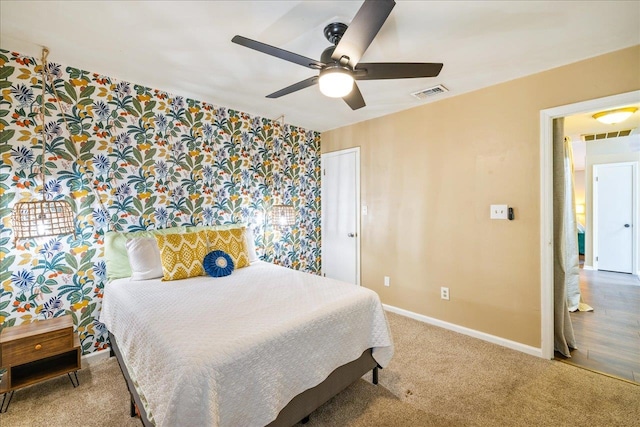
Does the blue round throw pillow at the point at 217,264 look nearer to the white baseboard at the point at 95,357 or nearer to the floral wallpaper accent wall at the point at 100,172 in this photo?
the floral wallpaper accent wall at the point at 100,172

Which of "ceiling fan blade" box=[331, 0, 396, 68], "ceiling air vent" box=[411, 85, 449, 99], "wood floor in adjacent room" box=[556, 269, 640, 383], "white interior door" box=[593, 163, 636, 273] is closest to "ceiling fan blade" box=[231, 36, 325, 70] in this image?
"ceiling fan blade" box=[331, 0, 396, 68]

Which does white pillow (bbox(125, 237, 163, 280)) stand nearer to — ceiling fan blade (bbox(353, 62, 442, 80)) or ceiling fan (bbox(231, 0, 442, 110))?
ceiling fan (bbox(231, 0, 442, 110))

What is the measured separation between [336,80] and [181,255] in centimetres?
193

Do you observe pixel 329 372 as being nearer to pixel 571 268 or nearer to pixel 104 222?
pixel 104 222

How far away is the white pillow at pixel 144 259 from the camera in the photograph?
7.78ft

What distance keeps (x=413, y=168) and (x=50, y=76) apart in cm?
345

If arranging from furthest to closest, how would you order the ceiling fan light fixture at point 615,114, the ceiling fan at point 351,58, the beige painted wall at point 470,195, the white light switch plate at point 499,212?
the ceiling fan light fixture at point 615,114, the white light switch plate at point 499,212, the beige painted wall at point 470,195, the ceiling fan at point 351,58

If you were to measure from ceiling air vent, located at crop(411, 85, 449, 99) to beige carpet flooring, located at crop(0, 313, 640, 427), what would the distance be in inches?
98.1

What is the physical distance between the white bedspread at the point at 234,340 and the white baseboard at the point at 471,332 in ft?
4.30

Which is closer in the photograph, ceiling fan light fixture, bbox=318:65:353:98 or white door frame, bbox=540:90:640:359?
ceiling fan light fixture, bbox=318:65:353:98

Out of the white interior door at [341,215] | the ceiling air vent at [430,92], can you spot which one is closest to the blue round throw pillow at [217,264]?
the white interior door at [341,215]

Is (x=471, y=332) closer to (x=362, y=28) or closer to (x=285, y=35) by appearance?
(x=362, y=28)

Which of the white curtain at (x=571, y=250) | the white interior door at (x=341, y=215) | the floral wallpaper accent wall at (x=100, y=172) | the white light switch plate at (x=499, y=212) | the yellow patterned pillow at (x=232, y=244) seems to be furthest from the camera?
the white interior door at (x=341, y=215)

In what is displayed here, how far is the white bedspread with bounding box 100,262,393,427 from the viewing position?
1.19 meters
